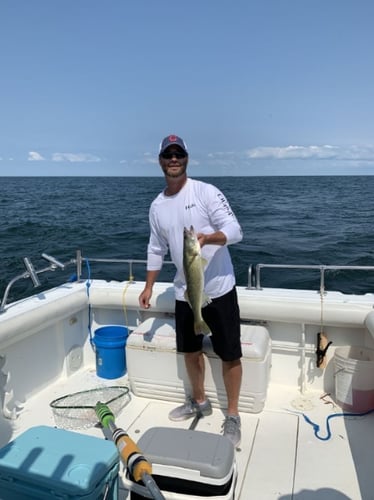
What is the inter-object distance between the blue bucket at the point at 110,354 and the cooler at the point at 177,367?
0.34 m

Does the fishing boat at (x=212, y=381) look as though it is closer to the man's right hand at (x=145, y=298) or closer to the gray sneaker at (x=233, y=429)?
the gray sneaker at (x=233, y=429)

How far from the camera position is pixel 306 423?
3.44 metres

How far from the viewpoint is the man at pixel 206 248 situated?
9.76 ft

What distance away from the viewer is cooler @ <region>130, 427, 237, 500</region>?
2057 mm

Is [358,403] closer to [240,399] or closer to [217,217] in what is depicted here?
[240,399]

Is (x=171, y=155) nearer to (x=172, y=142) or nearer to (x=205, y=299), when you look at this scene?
(x=172, y=142)

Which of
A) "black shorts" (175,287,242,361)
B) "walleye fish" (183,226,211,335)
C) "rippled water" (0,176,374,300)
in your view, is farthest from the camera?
"rippled water" (0,176,374,300)

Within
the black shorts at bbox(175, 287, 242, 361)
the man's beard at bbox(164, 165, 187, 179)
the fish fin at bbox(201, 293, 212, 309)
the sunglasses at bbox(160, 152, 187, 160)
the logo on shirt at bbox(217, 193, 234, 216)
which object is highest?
the sunglasses at bbox(160, 152, 187, 160)

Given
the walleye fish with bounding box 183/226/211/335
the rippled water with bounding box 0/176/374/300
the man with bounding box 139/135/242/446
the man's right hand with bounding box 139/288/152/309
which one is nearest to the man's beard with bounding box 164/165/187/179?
the man with bounding box 139/135/242/446

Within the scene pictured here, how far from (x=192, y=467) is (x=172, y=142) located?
2.06m

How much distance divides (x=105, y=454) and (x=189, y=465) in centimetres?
42

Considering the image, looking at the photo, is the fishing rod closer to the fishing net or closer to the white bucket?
the fishing net

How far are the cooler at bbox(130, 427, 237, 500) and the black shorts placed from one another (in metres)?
1.01

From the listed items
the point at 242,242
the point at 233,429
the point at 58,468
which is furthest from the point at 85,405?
the point at 242,242
